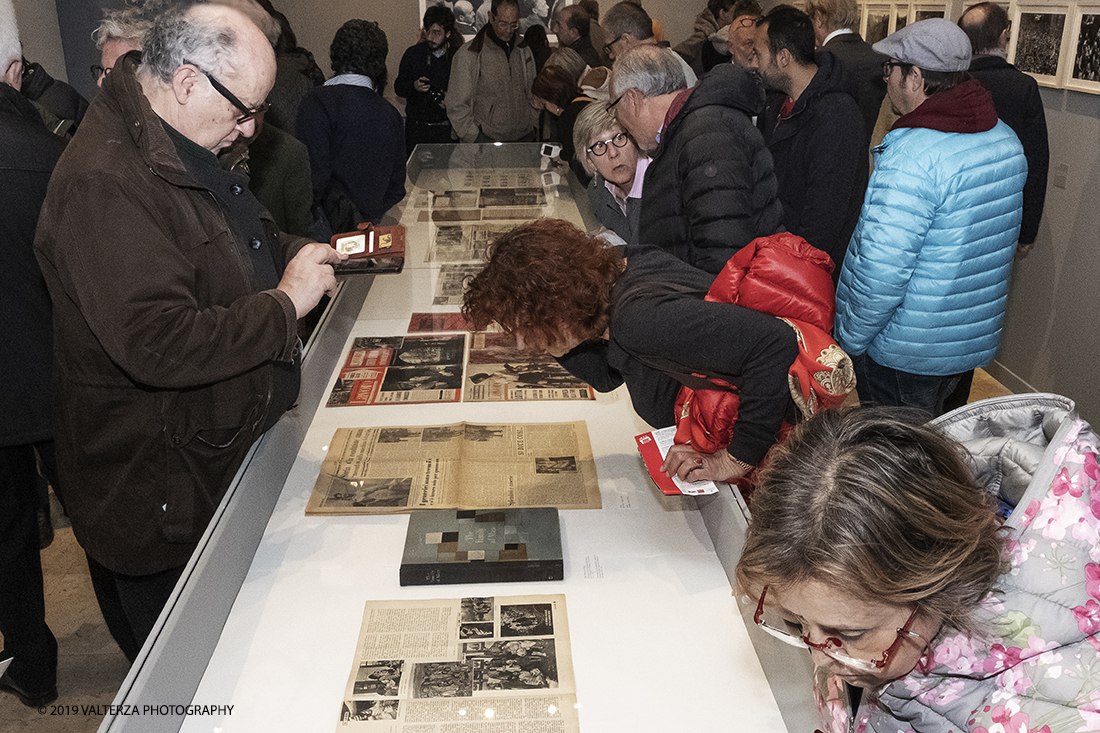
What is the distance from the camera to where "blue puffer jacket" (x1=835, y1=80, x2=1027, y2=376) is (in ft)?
7.76

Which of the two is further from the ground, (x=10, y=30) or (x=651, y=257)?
(x=10, y=30)

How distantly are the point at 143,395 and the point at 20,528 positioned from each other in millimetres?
1043

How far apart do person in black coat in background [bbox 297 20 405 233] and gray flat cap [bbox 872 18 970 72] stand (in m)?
2.22

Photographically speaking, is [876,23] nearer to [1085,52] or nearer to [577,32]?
[577,32]

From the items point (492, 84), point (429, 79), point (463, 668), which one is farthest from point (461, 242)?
point (429, 79)

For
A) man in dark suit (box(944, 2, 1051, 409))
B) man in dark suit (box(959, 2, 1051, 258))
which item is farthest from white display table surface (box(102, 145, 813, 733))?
man in dark suit (box(959, 2, 1051, 258))

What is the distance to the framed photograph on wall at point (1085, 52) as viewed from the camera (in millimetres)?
3688

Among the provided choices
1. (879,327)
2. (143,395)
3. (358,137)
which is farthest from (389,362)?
(358,137)

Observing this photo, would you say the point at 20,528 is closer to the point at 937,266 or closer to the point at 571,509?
the point at 571,509

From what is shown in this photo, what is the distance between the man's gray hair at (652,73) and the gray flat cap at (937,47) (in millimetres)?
786

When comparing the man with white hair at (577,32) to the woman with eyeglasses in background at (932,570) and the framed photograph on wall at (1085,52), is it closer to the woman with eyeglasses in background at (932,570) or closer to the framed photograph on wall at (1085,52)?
the framed photograph on wall at (1085,52)

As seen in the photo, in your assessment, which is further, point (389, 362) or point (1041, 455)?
point (389, 362)

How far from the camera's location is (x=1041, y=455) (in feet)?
3.45

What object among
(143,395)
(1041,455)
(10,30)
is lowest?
(143,395)
